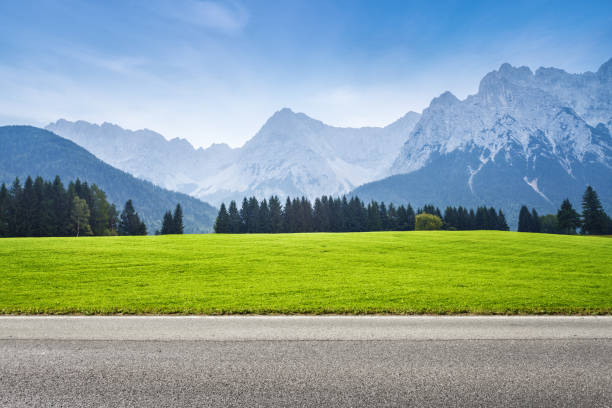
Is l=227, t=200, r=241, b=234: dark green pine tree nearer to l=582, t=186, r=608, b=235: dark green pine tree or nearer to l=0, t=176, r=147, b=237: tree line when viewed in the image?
l=0, t=176, r=147, b=237: tree line

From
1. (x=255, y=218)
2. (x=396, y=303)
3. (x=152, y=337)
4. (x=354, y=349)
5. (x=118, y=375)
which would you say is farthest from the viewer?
(x=255, y=218)

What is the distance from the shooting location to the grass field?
12.6 meters

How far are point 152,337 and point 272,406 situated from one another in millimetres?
5219

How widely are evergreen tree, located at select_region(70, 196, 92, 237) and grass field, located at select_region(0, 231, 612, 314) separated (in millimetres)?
54366

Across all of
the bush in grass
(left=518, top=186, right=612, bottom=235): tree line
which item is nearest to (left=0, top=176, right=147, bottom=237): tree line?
the bush in grass

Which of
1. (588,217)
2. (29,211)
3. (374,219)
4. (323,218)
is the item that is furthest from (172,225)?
(588,217)

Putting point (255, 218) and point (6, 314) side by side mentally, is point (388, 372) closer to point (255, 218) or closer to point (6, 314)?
point (6, 314)

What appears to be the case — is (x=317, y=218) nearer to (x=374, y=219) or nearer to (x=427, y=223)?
(x=374, y=219)

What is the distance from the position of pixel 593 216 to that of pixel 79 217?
140420 millimetres

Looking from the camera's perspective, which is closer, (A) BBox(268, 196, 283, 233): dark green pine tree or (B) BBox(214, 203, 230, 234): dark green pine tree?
(B) BBox(214, 203, 230, 234): dark green pine tree

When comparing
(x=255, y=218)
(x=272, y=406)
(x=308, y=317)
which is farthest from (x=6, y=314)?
(x=255, y=218)

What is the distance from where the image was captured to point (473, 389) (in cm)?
623

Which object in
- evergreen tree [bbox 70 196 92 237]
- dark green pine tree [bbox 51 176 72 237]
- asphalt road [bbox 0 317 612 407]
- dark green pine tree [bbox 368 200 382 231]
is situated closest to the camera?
asphalt road [bbox 0 317 612 407]

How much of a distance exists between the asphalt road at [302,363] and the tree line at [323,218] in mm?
90103
